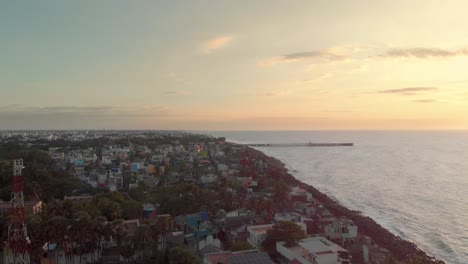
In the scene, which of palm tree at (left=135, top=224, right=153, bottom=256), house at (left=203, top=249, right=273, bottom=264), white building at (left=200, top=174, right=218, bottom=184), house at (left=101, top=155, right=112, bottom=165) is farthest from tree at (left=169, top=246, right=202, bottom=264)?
house at (left=101, top=155, right=112, bottom=165)

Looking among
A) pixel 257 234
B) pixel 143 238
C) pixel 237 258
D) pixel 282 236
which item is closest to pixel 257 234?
pixel 257 234

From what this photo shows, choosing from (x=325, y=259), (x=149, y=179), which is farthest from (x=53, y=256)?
(x=149, y=179)

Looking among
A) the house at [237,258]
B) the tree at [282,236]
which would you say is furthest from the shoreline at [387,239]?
the house at [237,258]

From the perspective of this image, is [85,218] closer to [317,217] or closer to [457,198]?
[317,217]

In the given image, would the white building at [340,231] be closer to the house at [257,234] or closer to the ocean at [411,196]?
the house at [257,234]

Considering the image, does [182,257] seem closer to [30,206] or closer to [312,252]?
[312,252]

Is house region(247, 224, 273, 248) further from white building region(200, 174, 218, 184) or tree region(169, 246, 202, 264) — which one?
white building region(200, 174, 218, 184)
